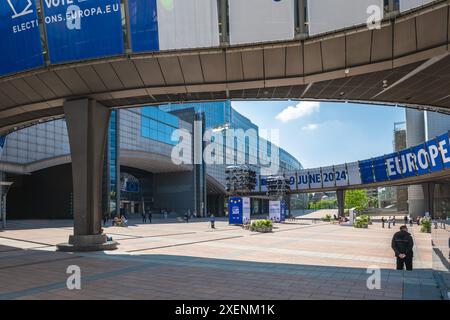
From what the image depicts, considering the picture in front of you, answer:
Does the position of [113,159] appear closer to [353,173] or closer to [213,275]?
[353,173]

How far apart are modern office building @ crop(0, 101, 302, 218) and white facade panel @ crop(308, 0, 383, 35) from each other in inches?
1803

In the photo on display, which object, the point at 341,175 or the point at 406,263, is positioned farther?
the point at 341,175

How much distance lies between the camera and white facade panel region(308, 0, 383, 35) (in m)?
10.9

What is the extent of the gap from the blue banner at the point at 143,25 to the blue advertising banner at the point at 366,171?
53408mm

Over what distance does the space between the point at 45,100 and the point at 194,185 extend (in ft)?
208

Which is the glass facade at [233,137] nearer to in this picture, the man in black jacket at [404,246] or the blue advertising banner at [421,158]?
→ the blue advertising banner at [421,158]

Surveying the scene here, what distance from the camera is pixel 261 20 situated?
12062mm

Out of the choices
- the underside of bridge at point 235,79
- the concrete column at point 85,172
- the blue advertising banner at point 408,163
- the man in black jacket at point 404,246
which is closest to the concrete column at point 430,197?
the blue advertising banner at point 408,163

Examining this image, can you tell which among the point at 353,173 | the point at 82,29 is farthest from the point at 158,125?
the point at 82,29

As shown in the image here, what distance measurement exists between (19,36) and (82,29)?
292cm

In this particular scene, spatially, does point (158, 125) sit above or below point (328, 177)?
above

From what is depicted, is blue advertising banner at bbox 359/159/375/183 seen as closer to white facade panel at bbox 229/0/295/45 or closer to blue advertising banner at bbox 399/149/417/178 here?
blue advertising banner at bbox 399/149/417/178

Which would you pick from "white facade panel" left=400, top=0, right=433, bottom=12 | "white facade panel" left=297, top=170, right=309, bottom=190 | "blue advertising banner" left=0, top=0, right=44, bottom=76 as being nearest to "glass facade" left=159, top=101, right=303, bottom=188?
"white facade panel" left=297, top=170, right=309, bottom=190

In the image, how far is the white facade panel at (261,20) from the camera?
38.8ft
